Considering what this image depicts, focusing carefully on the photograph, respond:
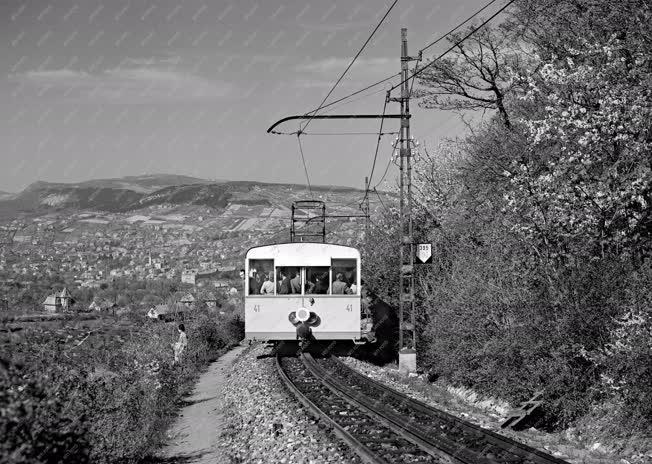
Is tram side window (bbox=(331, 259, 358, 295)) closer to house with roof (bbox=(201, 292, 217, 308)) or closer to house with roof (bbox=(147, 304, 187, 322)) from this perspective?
house with roof (bbox=(147, 304, 187, 322))

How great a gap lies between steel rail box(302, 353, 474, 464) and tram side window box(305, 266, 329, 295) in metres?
3.93

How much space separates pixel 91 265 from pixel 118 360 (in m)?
124

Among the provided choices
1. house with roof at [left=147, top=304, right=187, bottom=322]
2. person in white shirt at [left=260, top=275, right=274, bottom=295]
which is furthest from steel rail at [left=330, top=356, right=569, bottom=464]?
house with roof at [left=147, top=304, right=187, bottom=322]

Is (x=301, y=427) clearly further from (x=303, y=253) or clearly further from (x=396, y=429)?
(x=303, y=253)

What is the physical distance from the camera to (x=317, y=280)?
1877 cm

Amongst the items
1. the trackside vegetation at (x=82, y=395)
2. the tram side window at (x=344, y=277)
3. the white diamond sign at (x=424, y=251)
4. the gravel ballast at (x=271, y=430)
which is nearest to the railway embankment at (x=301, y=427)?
the gravel ballast at (x=271, y=430)

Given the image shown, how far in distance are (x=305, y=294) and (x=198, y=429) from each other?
6586mm

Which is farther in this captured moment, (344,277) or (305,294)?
(344,277)

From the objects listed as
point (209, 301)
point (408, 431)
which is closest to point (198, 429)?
point (408, 431)

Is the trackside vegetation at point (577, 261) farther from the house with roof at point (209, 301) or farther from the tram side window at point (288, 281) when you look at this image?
the house with roof at point (209, 301)

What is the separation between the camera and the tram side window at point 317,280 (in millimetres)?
18750

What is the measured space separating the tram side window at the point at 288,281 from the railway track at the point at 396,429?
11.5 feet

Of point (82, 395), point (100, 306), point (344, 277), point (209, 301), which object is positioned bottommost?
point (100, 306)

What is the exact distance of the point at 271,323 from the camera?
A: 18.8m
